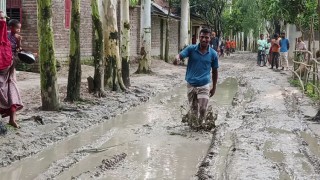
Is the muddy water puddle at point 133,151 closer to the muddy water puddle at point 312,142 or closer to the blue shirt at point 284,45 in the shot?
the muddy water puddle at point 312,142

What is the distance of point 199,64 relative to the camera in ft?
25.9

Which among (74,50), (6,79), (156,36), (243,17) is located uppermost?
(243,17)

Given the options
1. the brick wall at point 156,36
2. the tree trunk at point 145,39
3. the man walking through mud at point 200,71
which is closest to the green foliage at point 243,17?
the brick wall at point 156,36

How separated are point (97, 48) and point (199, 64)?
154 inches

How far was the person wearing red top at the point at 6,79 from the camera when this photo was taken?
6.73 metres

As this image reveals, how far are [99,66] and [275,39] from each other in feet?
45.3

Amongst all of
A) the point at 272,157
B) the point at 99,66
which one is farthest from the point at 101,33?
the point at 272,157

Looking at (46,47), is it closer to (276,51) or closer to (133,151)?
(133,151)

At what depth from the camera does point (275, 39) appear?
23.1 meters

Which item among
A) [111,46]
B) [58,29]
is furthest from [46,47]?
[58,29]

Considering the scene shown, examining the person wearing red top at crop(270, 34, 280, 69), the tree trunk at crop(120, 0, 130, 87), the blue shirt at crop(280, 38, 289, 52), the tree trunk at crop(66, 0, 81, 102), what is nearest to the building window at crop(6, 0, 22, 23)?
the tree trunk at crop(120, 0, 130, 87)

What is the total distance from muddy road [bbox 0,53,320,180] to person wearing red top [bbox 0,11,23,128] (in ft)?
1.27

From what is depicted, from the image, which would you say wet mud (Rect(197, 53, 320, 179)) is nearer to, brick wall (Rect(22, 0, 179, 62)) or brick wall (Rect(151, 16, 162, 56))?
brick wall (Rect(22, 0, 179, 62))

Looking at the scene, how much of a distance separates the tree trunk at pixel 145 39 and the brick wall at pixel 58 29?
2.65 meters
